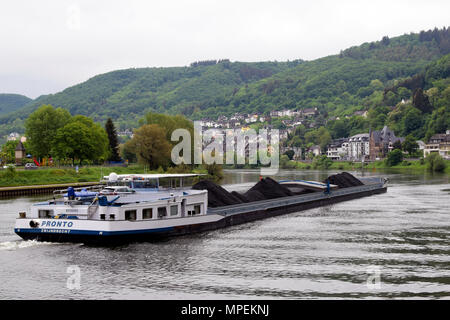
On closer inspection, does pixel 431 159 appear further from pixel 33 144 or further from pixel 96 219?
pixel 96 219

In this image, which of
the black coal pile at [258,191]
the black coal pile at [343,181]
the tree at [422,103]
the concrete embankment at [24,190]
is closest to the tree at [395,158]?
the tree at [422,103]

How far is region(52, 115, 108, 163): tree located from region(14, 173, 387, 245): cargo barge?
50.5 meters

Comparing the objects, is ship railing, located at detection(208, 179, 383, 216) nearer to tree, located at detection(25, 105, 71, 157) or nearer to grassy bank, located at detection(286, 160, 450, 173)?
tree, located at detection(25, 105, 71, 157)

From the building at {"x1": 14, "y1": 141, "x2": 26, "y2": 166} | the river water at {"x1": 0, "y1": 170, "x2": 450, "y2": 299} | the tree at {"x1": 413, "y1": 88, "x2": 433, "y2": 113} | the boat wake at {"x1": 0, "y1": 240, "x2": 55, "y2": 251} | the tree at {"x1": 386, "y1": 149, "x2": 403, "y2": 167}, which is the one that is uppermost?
the tree at {"x1": 413, "y1": 88, "x2": 433, "y2": 113}

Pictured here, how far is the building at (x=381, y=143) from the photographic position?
169 metres

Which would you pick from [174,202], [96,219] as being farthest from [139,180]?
[96,219]

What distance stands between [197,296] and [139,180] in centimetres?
1503

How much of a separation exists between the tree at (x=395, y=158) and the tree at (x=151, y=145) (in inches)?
3192

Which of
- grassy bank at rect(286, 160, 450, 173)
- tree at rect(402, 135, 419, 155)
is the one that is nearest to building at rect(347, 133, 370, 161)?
grassy bank at rect(286, 160, 450, 173)

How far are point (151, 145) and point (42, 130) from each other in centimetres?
2021

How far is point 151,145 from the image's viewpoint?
3302 inches

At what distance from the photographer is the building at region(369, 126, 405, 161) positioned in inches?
6658

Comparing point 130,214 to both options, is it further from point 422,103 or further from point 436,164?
point 422,103

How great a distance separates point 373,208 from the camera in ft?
153
